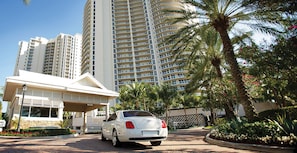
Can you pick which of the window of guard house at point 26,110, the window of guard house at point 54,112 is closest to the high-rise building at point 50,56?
the window of guard house at point 54,112

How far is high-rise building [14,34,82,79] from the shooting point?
10057cm

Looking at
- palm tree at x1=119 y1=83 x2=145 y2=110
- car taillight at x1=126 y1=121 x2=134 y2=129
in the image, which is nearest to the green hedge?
car taillight at x1=126 y1=121 x2=134 y2=129

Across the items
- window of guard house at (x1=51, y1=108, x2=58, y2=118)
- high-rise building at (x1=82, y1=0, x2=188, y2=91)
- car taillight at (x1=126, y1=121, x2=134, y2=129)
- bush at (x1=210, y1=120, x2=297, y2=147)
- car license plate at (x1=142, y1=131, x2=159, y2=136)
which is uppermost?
high-rise building at (x1=82, y1=0, x2=188, y2=91)

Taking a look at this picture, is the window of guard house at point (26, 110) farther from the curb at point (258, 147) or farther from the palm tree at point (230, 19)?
the curb at point (258, 147)

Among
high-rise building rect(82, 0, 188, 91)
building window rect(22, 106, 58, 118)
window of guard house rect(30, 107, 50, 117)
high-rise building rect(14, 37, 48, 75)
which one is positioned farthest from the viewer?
high-rise building rect(14, 37, 48, 75)

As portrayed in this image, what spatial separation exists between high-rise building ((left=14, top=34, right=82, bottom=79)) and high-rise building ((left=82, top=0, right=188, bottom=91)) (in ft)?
111

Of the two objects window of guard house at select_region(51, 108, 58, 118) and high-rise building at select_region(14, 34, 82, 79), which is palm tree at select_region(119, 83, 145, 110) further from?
high-rise building at select_region(14, 34, 82, 79)

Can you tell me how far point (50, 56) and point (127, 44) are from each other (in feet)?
196

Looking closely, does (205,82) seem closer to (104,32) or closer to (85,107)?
(85,107)

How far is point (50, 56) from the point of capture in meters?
105

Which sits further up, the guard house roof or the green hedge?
the guard house roof

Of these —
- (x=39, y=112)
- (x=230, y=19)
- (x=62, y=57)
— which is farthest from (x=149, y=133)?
(x=62, y=57)

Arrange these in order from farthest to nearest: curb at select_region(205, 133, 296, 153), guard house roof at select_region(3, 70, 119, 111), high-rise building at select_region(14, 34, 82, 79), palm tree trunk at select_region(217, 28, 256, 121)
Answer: high-rise building at select_region(14, 34, 82, 79), guard house roof at select_region(3, 70, 119, 111), palm tree trunk at select_region(217, 28, 256, 121), curb at select_region(205, 133, 296, 153)

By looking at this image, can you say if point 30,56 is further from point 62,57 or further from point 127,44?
point 127,44
